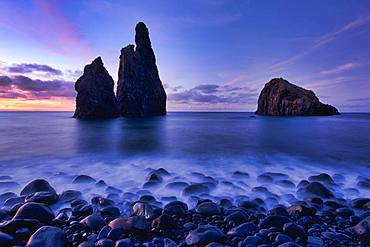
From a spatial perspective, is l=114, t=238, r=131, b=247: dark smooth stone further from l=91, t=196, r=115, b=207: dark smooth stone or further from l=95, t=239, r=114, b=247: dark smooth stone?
l=91, t=196, r=115, b=207: dark smooth stone

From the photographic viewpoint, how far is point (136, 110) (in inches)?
2906

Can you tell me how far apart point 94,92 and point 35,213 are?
57.5 meters

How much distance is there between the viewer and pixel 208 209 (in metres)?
4.96

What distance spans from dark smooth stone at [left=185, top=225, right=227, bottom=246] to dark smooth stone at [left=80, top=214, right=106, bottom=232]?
5.74ft

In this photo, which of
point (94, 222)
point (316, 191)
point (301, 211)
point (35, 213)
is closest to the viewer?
point (94, 222)

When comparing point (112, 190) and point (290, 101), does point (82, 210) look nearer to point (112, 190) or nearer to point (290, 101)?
point (112, 190)

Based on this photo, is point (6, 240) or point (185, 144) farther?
point (185, 144)

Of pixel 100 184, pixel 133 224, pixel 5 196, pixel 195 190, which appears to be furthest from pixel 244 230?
pixel 5 196

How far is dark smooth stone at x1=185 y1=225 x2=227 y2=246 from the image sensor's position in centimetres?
374

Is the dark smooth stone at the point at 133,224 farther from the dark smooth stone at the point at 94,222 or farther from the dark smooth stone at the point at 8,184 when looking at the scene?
the dark smooth stone at the point at 8,184

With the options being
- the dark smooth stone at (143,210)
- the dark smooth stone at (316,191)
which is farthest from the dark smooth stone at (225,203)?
the dark smooth stone at (316,191)

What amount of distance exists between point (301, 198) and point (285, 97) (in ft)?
342

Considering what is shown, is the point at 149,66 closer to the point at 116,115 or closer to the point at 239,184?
the point at 116,115

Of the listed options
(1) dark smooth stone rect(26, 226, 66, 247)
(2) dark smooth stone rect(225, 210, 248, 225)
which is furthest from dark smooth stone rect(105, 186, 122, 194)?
(2) dark smooth stone rect(225, 210, 248, 225)
